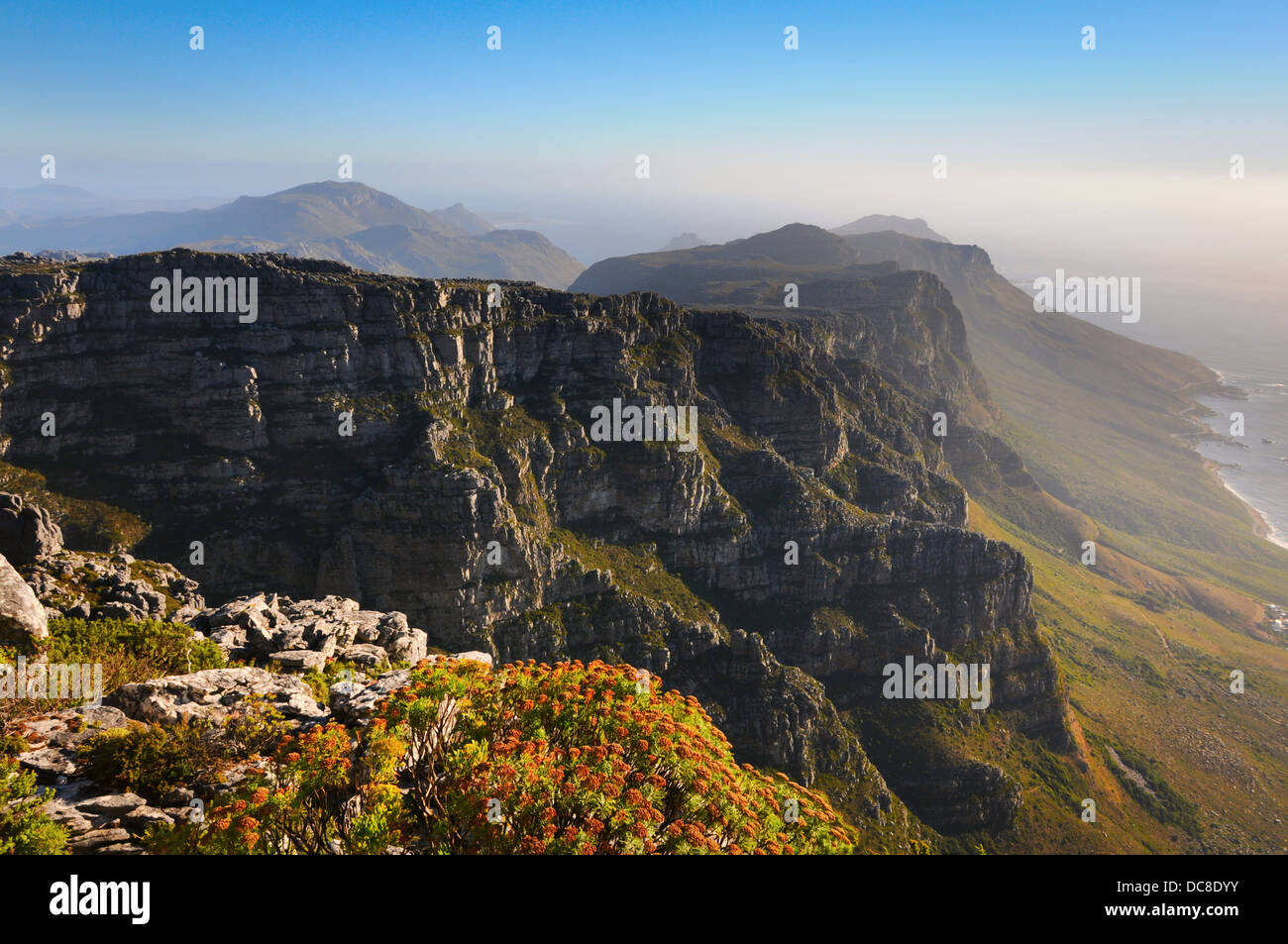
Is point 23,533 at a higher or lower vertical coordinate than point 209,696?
higher

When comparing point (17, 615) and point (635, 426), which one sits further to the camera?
point (635, 426)

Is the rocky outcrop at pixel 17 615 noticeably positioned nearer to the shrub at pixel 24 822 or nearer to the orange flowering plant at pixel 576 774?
the shrub at pixel 24 822

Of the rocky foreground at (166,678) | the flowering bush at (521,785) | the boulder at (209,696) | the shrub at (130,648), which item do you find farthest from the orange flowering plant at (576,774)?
the shrub at (130,648)

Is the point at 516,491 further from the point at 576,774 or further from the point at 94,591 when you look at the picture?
the point at 576,774

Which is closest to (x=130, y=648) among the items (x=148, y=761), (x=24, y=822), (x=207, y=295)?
(x=148, y=761)

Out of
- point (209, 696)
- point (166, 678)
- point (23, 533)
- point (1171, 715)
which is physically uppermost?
point (23, 533)

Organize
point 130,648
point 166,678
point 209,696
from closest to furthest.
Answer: point 209,696, point 166,678, point 130,648
